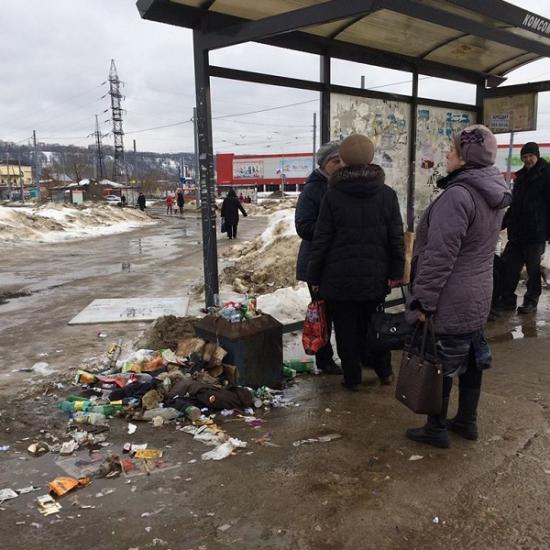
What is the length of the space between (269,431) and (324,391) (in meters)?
0.80

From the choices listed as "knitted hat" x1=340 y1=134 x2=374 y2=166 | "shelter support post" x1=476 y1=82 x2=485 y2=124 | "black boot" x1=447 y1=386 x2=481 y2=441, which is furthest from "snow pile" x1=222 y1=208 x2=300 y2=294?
"black boot" x1=447 y1=386 x2=481 y2=441

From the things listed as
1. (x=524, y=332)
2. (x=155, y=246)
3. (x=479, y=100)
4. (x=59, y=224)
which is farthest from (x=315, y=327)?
(x=59, y=224)

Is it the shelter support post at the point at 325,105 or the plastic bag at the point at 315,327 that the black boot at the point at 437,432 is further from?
the shelter support post at the point at 325,105

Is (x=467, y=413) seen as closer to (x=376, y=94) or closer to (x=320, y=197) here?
(x=320, y=197)

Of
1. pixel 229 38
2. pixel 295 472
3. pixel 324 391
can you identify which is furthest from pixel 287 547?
pixel 229 38

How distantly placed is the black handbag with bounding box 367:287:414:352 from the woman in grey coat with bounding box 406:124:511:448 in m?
0.41

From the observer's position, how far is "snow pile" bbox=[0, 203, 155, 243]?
→ 68.8 feet

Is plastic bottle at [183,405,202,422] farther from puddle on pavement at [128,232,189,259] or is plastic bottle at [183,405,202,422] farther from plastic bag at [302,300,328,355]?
puddle on pavement at [128,232,189,259]

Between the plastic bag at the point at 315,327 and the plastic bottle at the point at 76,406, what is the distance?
1.71 m

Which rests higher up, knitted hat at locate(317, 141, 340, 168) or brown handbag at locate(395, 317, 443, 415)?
knitted hat at locate(317, 141, 340, 168)

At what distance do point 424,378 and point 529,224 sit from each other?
12.3 feet

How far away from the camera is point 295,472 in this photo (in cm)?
302

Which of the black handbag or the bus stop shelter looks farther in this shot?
the bus stop shelter

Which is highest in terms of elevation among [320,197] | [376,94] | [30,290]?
[376,94]
